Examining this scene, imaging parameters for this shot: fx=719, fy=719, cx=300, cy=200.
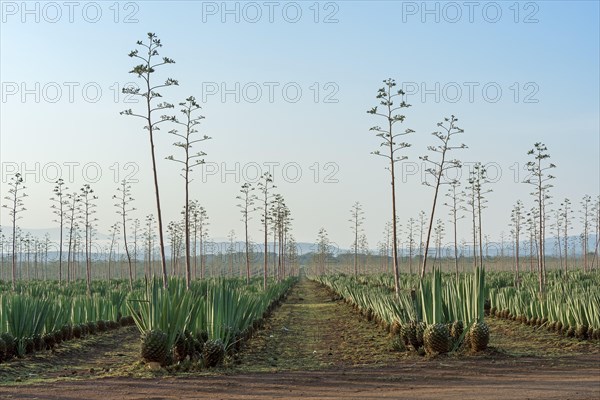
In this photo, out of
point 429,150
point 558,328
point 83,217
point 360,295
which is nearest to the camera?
point 558,328

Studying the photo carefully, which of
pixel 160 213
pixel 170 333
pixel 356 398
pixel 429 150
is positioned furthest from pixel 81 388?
pixel 429 150

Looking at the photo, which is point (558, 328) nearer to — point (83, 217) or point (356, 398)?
point (356, 398)

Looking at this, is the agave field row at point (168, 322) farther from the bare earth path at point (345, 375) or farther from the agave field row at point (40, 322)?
the bare earth path at point (345, 375)

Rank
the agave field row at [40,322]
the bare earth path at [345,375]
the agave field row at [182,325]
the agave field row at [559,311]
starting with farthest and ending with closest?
1. the agave field row at [559,311]
2. the agave field row at [40,322]
3. the agave field row at [182,325]
4. the bare earth path at [345,375]

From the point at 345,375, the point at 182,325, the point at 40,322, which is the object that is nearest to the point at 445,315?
the point at 345,375

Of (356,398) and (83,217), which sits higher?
(83,217)

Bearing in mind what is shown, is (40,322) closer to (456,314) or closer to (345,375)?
(345,375)

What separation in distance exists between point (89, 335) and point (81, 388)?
819 cm

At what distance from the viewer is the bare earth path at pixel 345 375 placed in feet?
30.6

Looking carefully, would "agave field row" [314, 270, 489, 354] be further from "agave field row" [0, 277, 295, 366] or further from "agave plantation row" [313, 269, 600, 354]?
"agave field row" [0, 277, 295, 366]

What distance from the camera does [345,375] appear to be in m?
10.8

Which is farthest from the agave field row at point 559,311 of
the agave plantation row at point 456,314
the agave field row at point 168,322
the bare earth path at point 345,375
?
the agave field row at point 168,322

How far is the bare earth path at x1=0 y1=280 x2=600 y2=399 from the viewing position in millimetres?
9336

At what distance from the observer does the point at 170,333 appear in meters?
11.4
